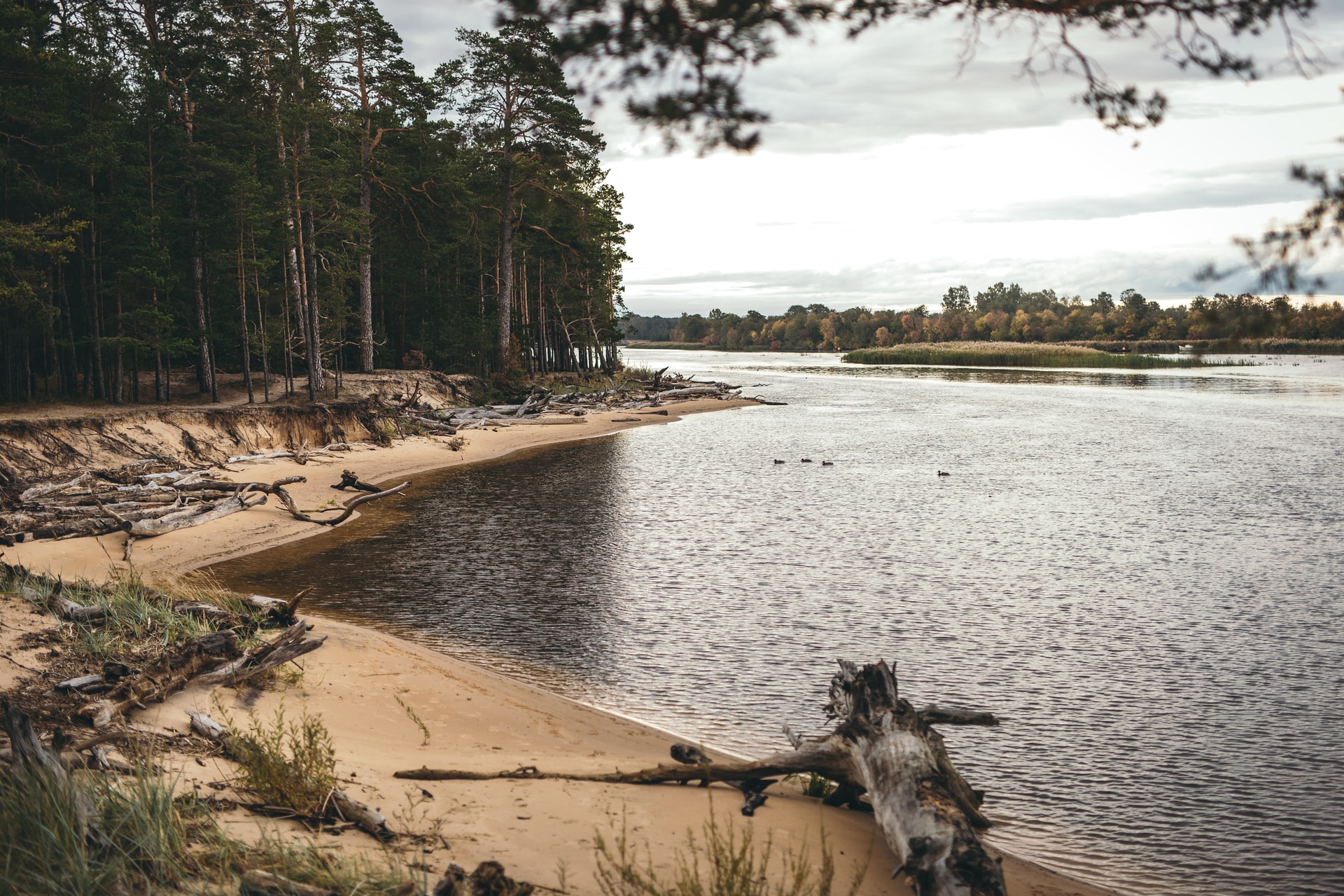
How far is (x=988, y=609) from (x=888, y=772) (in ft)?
25.1

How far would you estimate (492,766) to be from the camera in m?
7.05

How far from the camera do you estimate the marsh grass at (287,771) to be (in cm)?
552

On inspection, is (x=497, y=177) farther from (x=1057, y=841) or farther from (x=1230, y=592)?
(x=1057, y=841)

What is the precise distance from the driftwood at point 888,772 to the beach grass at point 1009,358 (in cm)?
10402

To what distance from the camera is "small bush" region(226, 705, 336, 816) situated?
5.52 metres

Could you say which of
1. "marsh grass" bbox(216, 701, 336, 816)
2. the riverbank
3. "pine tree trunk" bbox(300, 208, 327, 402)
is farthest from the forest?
"marsh grass" bbox(216, 701, 336, 816)

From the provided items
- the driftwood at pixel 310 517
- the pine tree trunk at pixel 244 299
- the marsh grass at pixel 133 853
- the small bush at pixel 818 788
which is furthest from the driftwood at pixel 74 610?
the pine tree trunk at pixel 244 299

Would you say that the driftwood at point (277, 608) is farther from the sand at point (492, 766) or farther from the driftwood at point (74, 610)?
the driftwood at point (74, 610)

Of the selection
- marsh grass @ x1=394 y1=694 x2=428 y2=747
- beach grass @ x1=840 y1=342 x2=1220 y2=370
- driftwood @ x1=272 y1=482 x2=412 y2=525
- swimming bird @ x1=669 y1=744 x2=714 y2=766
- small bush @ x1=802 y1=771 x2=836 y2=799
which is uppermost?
beach grass @ x1=840 y1=342 x2=1220 y2=370

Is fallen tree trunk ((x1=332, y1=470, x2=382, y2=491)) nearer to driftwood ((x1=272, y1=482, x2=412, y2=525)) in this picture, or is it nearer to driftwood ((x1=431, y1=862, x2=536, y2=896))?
driftwood ((x1=272, y1=482, x2=412, y2=525))

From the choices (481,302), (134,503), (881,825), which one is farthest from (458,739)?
(481,302)

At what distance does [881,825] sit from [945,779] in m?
0.56

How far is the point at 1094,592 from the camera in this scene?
14.2m

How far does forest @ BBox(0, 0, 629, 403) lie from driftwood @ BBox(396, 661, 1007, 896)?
19.8 metres
